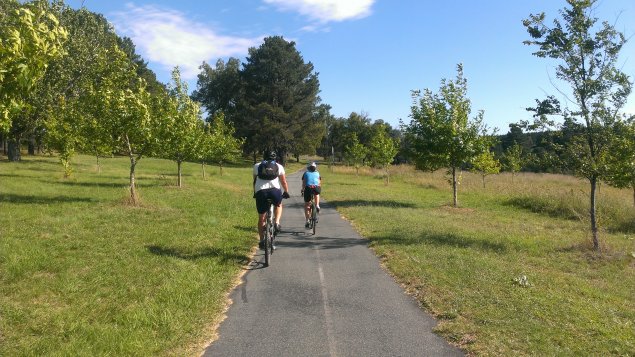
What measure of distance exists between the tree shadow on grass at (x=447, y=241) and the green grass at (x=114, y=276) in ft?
10.3

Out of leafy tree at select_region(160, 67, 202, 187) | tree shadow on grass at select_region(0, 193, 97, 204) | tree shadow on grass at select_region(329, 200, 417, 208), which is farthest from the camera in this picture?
leafy tree at select_region(160, 67, 202, 187)

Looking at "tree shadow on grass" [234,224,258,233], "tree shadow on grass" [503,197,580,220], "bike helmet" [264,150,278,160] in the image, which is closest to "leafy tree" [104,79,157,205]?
"tree shadow on grass" [234,224,258,233]

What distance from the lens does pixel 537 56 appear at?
11211 millimetres

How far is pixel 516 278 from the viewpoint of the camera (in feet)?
23.7

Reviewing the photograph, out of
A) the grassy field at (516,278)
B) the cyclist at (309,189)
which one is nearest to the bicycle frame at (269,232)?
the grassy field at (516,278)

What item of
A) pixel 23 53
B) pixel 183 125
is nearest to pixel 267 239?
pixel 23 53

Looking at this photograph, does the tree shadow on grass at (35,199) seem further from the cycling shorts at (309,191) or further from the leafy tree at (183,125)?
the cycling shorts at (309,191)

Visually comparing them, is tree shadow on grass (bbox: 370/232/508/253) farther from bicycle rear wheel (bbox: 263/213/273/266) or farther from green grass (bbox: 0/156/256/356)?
green grass (bbox: 0/156/256/356)

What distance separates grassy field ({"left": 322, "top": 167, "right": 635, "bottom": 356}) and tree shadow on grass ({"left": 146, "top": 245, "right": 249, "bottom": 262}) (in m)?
2.77

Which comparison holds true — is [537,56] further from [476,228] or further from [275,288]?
[275,288]

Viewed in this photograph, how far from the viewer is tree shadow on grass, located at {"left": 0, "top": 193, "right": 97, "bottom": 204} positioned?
48.9 ft

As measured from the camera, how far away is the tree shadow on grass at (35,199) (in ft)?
48.9

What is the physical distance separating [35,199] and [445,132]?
15.2m

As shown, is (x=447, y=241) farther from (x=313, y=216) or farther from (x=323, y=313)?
(x=323, y=313)
